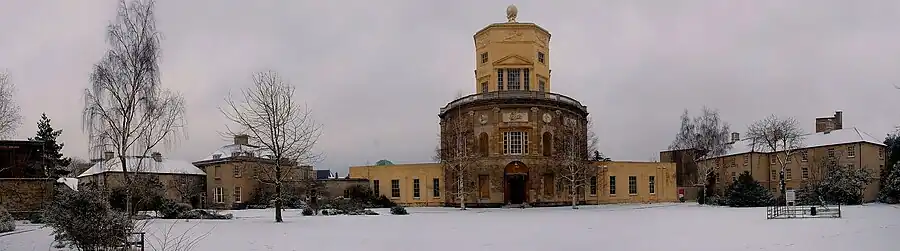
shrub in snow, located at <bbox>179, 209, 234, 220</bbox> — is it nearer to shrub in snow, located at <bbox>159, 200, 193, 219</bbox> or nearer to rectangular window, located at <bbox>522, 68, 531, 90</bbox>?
shrub in snow, located at <bbox>159, 200, 193, 219</bbox>

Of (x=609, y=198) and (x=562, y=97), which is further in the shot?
(x=609, y=198)

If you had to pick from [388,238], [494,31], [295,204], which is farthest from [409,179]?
[388,238]

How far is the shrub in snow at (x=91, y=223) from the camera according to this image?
43.7 feet

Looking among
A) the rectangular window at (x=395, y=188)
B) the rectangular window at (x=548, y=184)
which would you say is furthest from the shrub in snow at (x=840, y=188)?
the rectangular window at (x=395, y=188)

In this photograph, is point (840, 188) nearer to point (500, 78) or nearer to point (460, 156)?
point (500, 78)

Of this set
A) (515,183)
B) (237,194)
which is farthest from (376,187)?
(515,183)

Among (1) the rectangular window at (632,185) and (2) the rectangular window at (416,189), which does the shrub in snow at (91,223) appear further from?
(1) the rectangular window at (632,185)

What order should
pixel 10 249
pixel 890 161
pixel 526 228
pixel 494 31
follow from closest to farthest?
pixel 10 249 → pixel 526 228 → pixel 494 31 → pixel 890 161

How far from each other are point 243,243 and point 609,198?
40414 millimetres

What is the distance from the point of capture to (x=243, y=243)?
19078mm

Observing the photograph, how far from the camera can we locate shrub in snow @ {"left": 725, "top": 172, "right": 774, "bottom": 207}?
48188mm

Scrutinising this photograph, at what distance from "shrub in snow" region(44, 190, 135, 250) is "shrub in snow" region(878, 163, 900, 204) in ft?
169

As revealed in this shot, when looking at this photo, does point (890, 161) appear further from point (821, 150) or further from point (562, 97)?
point (562, 97)

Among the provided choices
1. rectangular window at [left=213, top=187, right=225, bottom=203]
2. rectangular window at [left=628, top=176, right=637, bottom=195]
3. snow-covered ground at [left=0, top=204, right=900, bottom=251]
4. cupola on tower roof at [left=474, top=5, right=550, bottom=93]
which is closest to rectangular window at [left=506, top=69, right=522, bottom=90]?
cupola on tower roof at [left=474, top=5, right=550, bottom=93]
